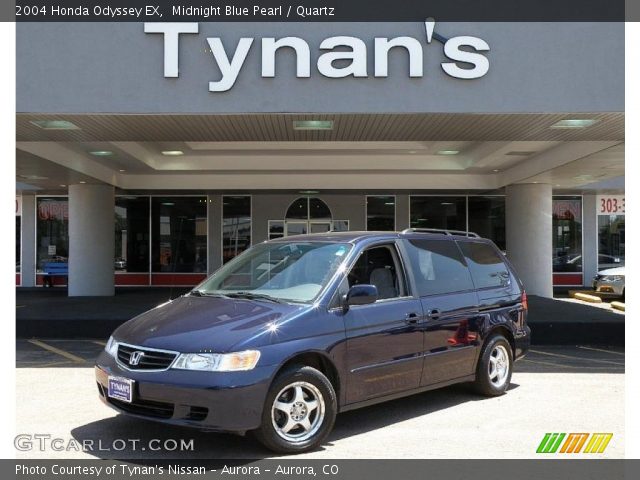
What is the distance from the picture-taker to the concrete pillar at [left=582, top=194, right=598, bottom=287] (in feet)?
73.3

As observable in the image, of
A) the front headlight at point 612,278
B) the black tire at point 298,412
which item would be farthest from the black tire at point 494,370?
the front headlight at point 612,278

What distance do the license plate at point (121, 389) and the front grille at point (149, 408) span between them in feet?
0.19

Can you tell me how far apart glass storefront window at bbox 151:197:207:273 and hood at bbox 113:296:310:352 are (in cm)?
1656

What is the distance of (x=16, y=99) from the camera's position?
9047mm

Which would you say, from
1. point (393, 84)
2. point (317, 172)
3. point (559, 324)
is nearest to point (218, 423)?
point (393, 84)

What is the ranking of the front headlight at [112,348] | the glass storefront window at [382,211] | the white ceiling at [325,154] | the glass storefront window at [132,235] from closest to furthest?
the front headlight at [112,348], the white ceiling at [325,154], the glass storefront window at [382,211], the glass storefront window at [132,235]

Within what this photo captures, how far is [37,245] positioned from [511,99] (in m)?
19.0

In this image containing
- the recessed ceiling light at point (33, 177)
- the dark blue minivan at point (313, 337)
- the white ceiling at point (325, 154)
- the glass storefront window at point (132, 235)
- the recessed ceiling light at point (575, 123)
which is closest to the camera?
the dark blue minivan at point (313, 337)

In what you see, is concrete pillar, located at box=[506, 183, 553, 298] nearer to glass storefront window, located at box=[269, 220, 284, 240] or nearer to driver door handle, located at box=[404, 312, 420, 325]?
glass storefront window, located at box=[269, 220, 284, 240]

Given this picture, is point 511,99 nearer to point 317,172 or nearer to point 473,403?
point 473,403

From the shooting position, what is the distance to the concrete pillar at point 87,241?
17.4 meters

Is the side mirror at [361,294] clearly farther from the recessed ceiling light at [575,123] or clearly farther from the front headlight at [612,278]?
the front headlight at [612,278]

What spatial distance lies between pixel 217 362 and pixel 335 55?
19.8ft
